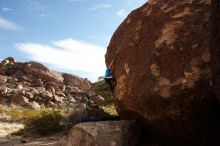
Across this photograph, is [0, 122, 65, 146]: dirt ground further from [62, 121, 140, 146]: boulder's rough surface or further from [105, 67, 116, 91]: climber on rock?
[62, 121, 140, 146]: boulder's rough surface

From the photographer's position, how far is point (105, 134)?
18.6ft

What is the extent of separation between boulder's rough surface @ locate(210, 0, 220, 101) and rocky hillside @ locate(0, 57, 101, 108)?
21.8 metres

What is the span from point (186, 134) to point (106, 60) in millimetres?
2580

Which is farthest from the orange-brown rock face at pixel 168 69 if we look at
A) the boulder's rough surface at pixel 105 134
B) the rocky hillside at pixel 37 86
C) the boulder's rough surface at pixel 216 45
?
the rocky hillside at pixel 37 86

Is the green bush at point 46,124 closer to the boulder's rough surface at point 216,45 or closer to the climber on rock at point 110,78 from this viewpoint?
the climber on rock at point 110,78

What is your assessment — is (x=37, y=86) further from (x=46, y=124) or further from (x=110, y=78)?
(x=110, y=78)

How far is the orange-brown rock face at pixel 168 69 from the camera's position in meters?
5.00

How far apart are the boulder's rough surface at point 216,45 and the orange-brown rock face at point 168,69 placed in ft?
3.00

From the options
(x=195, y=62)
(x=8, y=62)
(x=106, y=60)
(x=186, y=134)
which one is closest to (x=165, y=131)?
(x=186, y=134)

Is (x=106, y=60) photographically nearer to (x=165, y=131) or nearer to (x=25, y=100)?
(x=165, y=131)

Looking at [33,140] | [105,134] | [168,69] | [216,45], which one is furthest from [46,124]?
[216,45]

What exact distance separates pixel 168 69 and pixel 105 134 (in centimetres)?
146

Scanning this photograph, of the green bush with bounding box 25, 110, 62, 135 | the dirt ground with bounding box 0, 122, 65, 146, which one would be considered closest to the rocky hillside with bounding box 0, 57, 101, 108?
the green bush with bounding box 25, 110, 62, 135

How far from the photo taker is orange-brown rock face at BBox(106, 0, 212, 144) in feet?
16.4
